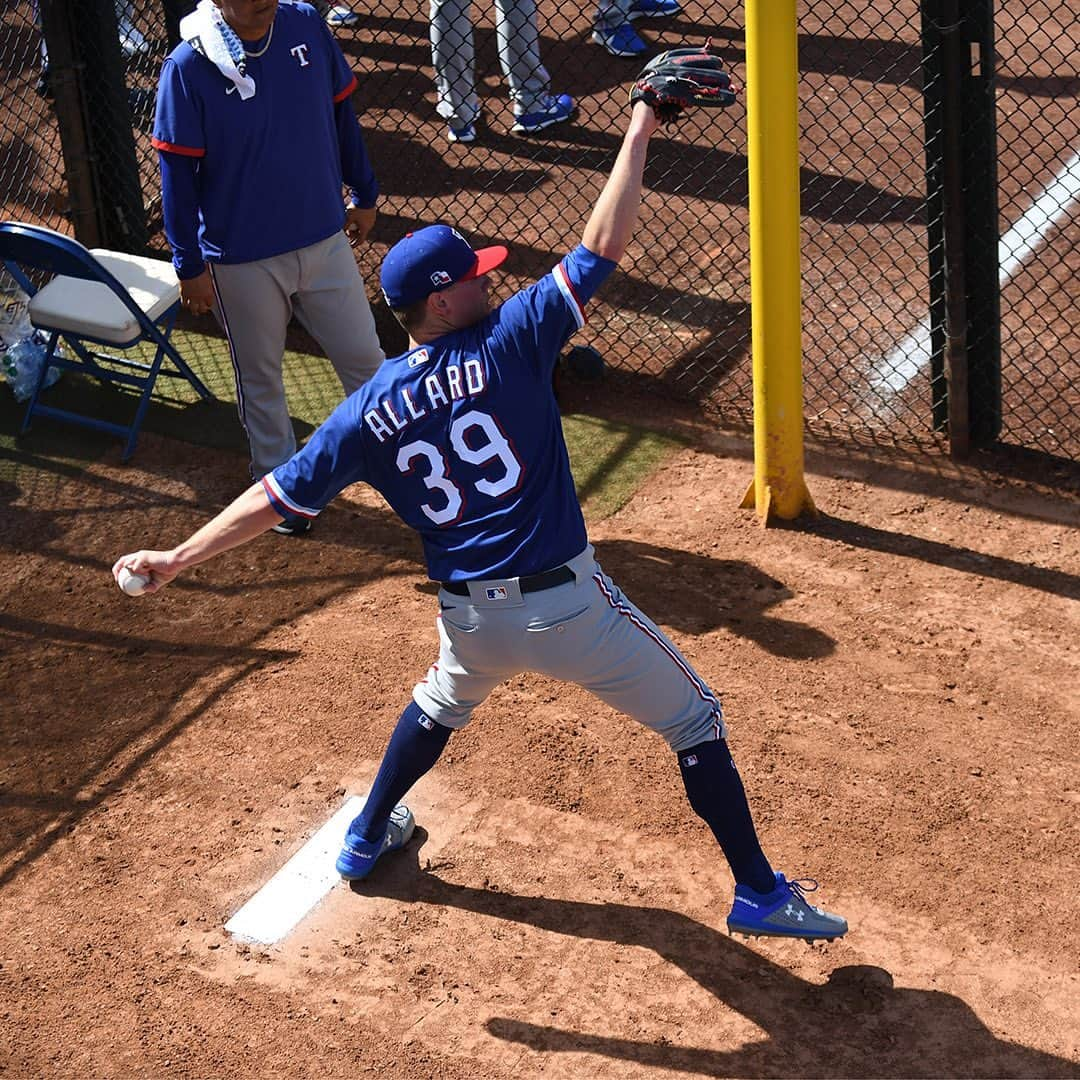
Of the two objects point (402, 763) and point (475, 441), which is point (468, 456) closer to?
point (475, 441)

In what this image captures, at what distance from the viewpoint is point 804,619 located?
5.54 m

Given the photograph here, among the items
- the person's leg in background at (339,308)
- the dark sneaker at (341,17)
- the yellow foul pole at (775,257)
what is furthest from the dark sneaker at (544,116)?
the yellow foul pole at (775,257)

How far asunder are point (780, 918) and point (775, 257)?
8.66ft

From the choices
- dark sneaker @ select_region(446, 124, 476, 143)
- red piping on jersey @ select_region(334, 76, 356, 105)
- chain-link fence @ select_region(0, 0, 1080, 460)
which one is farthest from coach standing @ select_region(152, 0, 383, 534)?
dark sneaker @ select_region(446, 124, 476, 143)

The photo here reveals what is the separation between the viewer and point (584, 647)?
388cm

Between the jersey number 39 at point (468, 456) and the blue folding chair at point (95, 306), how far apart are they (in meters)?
3.27

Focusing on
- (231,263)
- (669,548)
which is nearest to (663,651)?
(669,548)

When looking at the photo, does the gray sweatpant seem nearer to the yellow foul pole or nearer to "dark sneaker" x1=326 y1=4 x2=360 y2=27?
the yellow foul pole

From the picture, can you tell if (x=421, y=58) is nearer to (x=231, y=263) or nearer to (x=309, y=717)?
(x=231, y=263)

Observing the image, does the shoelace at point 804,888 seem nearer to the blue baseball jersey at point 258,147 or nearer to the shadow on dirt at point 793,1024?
the shadow on dirt at point 793,1024

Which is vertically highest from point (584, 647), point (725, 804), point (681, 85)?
point (681, 85)

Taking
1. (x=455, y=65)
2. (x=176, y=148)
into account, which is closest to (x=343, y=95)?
(x=176, y=148)

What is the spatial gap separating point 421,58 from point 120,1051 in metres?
8.40

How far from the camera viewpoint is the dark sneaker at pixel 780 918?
158 inches
